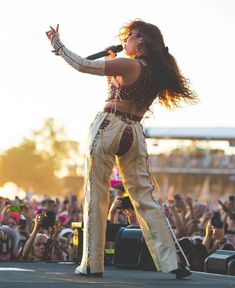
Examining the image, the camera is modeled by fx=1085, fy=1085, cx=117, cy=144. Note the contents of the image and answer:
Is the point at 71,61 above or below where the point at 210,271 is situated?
above

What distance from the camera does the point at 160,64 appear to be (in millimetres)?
8266

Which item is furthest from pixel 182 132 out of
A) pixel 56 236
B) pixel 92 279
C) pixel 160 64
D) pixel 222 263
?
pixel 92 279

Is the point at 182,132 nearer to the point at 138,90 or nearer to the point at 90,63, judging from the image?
the point at 138,90

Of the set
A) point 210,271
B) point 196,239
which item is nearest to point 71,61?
point 210,271

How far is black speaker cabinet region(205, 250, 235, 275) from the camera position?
8859mm

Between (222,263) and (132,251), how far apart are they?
0.76m

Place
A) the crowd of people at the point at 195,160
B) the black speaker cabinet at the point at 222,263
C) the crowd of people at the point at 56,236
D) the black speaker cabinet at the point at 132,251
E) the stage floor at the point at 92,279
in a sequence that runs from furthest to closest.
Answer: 1. the crowd of people at the point at 195,160
2. the crowd of people at the point at 56,236
3. the black speaker cabinet at the point at 132,251
4. the black speaker cabinet at the point at 222,263
5. the stage floor at the point at 92,279

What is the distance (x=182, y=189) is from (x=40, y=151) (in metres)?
14.4

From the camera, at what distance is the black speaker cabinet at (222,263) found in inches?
349

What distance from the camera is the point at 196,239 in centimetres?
1280

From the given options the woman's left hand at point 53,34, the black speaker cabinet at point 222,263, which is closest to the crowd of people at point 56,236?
the black speaker cabinet at point 222,263

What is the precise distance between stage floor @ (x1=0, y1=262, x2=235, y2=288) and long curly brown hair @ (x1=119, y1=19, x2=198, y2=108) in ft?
4.56

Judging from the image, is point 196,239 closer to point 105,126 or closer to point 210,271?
point 210,271

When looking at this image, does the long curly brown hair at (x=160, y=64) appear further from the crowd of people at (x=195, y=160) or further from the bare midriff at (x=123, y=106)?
the crowd of people at (x=195, y=160)
